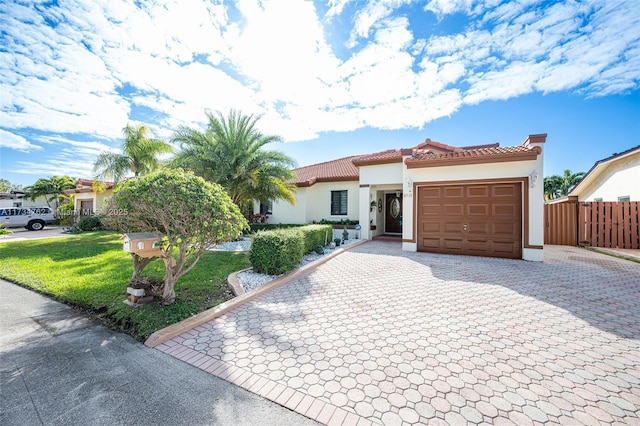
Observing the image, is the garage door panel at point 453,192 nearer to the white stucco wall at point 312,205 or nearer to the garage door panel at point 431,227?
the garage door panel at point 431,227

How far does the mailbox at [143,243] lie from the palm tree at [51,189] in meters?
37.7

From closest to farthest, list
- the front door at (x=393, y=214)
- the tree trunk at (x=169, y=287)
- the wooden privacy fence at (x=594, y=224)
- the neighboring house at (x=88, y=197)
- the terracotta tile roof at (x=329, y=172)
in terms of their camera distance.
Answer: the tree trunk at (x=169, y=287)
the wooden privacy fence at (x=594, y=224)
the front door at (x=393, y=214)
the terracotta tile roof at (x=329, y=172)
the neighboring house at (x=88, y=197)

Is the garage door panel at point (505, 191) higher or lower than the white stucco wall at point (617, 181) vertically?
lower

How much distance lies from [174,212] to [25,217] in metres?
28.7

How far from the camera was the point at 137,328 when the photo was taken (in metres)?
4.34

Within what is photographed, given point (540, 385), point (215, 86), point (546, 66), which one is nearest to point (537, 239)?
point (546, 66)

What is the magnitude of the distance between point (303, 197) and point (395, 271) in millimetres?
10832

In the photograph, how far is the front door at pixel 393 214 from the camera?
16453mm

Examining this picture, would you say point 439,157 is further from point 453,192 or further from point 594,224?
point 594,224

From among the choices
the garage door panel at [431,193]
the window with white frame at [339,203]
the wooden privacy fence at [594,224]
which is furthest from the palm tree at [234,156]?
the wooden privacy fence at [594,224]

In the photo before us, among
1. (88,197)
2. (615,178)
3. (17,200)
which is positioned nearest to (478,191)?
(615,178)

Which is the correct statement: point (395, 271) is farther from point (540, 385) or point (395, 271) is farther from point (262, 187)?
point (262, 187)

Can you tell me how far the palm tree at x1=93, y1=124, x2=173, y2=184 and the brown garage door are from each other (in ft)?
63.7

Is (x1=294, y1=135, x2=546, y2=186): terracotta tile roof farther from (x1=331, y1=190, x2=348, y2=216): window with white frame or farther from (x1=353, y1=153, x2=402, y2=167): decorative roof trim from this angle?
(x1=331, y1=190, x2=348, y2=216): window with white frame
